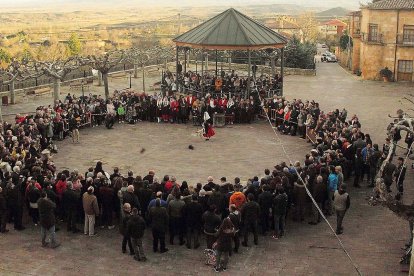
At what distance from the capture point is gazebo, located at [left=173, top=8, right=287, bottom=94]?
89.6 ft

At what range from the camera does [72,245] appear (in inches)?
520

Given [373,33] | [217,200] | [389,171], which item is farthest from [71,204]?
[373,33]

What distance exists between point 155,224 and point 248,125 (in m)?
14.4

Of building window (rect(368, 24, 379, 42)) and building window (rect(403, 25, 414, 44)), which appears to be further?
building window (rect(368, 24, 379, 42))

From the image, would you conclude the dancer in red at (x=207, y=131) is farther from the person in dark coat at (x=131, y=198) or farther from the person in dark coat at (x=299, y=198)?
the person in dark coat at (x=131, y=198)

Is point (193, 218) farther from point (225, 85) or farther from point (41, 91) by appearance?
point (41, 91)

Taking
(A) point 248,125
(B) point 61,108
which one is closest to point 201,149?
(A) point 248,125

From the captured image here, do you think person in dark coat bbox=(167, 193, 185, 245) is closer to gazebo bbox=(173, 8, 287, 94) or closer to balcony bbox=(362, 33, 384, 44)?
gazebo bbox=(173, 8, 287, 94)

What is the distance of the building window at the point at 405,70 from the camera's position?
142ft

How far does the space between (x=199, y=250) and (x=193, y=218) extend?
2.76 feet

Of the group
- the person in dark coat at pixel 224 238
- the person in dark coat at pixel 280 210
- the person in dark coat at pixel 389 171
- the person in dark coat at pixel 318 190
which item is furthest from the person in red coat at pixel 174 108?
the person in dark coat at pixel 224 238

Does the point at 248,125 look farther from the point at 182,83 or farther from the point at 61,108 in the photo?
the point at 61,108

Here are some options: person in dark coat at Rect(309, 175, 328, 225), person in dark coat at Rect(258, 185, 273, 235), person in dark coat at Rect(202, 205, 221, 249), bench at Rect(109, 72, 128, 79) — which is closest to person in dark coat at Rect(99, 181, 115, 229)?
person in dark coat at Rect(202, 205, 221, 249)

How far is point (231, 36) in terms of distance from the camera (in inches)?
1097
